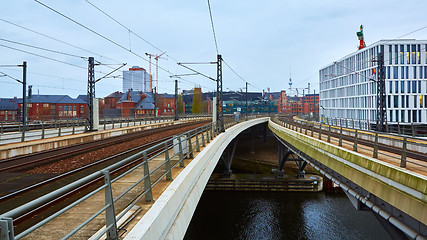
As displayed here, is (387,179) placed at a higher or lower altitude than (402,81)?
lower

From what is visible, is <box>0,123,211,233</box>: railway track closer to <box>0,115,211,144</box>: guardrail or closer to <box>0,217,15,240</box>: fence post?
<box>0,217,15,240</box>: fence post

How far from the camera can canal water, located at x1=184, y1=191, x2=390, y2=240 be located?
24328mm

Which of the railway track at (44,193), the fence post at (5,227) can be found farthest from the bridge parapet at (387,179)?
the fence post at (5,227)

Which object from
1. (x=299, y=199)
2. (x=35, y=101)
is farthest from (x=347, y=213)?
(x=35, y=101)

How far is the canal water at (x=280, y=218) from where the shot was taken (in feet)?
79.8

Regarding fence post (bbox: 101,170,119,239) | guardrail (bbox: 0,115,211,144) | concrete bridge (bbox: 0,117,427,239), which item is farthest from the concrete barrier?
guardrail (bbox: 0,115,211,144)

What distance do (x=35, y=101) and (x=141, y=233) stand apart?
76.7 metres

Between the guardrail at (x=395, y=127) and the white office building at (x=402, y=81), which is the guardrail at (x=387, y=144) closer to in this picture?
the guardrail at (x=395, y=127)

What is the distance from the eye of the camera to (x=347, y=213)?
1101 inches

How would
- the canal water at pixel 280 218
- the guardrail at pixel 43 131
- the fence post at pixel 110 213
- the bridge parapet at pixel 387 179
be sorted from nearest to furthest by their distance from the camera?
the fence post at pixel 110 213, the bridge parapet at pixel 387 179, the guardrail at pixel 43 131, the canal water at pixel 280 218

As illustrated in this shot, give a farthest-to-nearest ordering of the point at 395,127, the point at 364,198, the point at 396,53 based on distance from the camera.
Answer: the point at 396,53
the point at 395,127
the point at 364,198

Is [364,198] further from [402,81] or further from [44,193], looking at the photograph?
[402,81]

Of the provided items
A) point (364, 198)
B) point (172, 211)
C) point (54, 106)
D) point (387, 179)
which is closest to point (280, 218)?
point (364, 198)

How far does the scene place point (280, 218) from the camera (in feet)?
90.1
